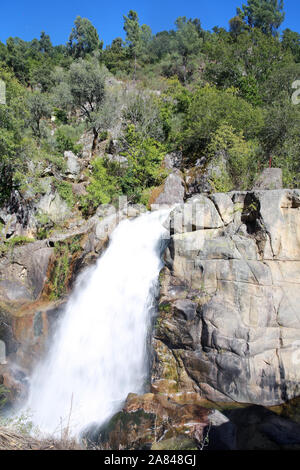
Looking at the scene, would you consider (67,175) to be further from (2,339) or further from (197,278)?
→ (197,278)

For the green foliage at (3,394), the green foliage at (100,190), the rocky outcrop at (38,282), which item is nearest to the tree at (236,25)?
the green foliage at (100,190)

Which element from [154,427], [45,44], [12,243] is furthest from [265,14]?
[154,427]

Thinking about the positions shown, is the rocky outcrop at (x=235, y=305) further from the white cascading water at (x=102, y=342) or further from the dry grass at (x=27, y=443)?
the dry grass at (x=27, y=443)

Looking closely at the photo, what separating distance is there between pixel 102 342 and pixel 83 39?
58.2 metres

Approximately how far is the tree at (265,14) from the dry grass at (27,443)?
5384cm

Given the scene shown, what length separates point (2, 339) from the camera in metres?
12.0

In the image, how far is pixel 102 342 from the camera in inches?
406

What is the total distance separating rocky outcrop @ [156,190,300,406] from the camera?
7.91 m

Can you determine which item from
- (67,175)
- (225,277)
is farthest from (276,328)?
(67,175)

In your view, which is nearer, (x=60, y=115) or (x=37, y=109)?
(x=37, y=109)

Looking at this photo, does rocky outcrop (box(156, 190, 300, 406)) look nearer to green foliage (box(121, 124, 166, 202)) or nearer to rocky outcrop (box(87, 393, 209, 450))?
rocky outcrop (box(87, 393, 209, 450))

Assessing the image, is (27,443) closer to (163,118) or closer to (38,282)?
(38,282)

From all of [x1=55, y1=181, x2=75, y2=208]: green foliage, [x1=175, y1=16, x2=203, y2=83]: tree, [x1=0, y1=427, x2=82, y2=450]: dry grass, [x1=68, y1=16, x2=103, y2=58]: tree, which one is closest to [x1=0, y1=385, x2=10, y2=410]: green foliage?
[x1=0, y1=427, x2=82, y2=450]: dry grass

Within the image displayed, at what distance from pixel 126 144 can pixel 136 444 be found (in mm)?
18893
